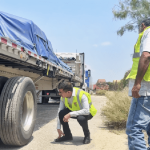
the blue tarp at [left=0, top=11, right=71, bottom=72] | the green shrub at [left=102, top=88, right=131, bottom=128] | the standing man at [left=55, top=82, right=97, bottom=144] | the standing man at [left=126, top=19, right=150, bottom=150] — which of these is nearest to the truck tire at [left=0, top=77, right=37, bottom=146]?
the standing man at [left=55, top=82, right=97, bottom=144]

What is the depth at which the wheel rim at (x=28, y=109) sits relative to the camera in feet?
12.5

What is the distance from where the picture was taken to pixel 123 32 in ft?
29.0

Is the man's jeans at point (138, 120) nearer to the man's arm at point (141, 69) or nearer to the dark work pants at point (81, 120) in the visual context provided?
the man's arm at point (141, 69)

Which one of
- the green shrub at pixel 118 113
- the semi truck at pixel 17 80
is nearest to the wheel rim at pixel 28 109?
the semi truck at pixel 17 80

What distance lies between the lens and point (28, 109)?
3.97m

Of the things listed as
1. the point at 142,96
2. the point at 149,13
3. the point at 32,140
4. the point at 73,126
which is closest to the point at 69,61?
the point at 149,13

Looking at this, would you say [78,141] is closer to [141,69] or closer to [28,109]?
[28,109]

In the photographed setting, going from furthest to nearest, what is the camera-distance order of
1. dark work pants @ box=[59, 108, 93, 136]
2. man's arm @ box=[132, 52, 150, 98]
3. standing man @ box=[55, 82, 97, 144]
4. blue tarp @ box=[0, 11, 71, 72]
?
blue tarp @ box=[0, 11, 71, 72] → dark work pants @ box=[59, 108, 93, 136] → standing man @ box=[55, 82, 97, 144] → man's arm @ box=[132, 52, 150, 98]

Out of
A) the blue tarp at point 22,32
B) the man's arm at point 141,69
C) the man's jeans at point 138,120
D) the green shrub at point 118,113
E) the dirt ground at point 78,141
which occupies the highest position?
the blue tarp at point 22,32

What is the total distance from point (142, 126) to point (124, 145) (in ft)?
4.97

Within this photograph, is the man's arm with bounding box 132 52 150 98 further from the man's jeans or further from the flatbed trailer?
the flatbed trailer

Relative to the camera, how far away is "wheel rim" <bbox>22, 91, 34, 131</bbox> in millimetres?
3814

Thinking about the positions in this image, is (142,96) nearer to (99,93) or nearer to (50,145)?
(50,145)

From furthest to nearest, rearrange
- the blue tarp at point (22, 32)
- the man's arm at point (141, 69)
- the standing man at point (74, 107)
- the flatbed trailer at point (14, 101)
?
the blue tarp at point (22, 32) < the standing man at point (74, 107) < the flatbed trailer at point (14, 101) < the man's arm at point (141, 69)
